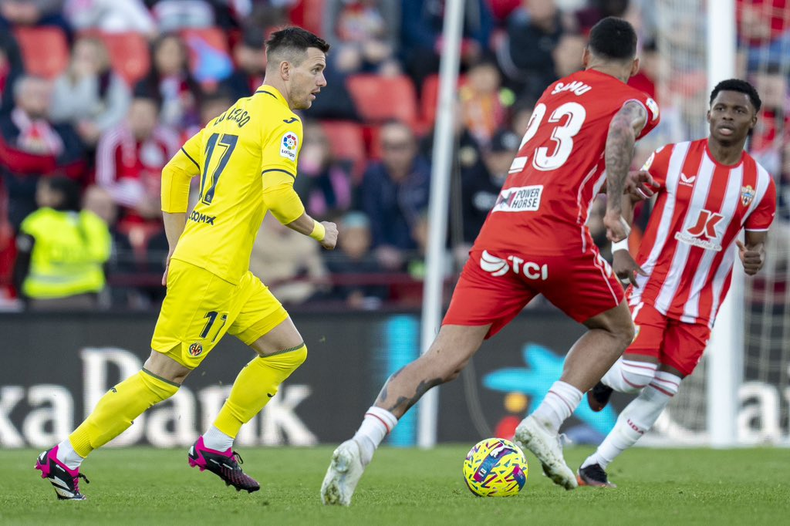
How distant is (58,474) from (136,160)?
778 cm

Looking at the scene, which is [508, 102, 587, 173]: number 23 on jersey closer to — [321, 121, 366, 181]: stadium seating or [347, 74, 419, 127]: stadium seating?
[321, 121, 366, 181]: stadium seating

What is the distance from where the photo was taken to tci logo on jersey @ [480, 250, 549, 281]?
6.16 metres

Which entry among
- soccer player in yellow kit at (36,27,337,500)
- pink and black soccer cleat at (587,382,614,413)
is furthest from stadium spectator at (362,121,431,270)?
soccer player in yellow kit at (36,27,337,500)

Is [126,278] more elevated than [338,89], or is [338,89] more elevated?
[338,89]

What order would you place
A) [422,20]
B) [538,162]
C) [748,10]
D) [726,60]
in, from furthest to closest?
[422,20] < [748,10] < [726,60] < [538,162]

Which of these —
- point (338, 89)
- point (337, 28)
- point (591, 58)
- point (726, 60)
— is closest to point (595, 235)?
point (726, 60)

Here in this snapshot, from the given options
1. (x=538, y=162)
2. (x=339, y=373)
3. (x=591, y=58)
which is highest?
(x=591, y=58)

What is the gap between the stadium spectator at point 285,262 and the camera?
491 inches

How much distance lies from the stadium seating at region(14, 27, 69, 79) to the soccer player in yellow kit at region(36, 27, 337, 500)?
8.77 m

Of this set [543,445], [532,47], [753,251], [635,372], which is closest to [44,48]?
[532,47]

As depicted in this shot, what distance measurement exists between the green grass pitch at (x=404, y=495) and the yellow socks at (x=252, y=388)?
0.40 metres

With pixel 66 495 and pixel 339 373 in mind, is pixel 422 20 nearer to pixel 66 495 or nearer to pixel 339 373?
pixel 339 373

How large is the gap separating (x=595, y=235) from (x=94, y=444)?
7.72 metres

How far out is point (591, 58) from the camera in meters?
6.57
